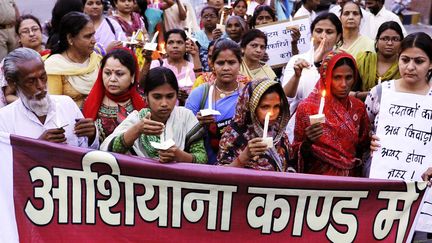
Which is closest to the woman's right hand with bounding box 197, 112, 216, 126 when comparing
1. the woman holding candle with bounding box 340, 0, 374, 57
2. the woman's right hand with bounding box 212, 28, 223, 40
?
the woman holding candle with bounding box 340, 0, 374, 57

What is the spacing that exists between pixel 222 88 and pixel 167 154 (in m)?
1.20

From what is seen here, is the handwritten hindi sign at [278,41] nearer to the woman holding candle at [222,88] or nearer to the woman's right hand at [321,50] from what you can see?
the woman's right hand at [321,50]

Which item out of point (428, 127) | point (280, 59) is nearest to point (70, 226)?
point (428, 127)

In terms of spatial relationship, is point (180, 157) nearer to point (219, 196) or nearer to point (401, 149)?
point (219, 196)

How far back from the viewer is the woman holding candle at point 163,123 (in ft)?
14.5

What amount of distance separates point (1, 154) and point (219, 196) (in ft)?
4.03

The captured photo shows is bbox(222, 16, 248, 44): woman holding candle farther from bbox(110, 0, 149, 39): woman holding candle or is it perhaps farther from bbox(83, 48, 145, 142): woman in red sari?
bbox(83, 48, 145, 142): woman in red sari

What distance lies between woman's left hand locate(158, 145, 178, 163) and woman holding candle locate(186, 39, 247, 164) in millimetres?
798

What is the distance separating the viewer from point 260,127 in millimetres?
4402

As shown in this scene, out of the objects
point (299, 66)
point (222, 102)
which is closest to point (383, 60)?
point (299, 66)

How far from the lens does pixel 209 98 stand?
503 centimetres

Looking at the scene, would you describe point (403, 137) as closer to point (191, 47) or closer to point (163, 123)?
point (163, 123)

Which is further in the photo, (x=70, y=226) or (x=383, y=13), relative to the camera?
(x=383, y=13)

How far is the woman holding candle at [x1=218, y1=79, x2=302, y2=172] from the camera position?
14.4ft
